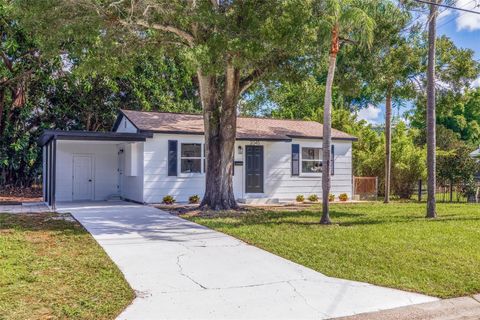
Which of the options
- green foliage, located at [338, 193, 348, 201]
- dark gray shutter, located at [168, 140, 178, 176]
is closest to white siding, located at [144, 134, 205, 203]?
dark gray shutter, located at [168, 140, 178, 176]

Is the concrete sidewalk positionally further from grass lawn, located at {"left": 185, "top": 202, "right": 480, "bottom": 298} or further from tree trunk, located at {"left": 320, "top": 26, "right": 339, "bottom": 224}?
tree trunk, located at {"left": 320, "top": 26, "right": 339, "bottom": 224}

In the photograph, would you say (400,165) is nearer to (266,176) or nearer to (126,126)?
(266,176)

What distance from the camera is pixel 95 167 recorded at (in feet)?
56.2

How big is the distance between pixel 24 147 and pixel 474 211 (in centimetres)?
1807

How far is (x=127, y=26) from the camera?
36.0 ft

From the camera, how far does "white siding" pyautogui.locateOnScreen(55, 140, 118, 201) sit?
16375 mm

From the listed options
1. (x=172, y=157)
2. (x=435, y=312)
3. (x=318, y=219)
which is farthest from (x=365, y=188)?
(x=435, y=312)

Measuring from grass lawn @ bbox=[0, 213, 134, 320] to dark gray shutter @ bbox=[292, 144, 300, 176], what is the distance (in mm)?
10213

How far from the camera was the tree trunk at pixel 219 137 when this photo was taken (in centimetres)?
1260

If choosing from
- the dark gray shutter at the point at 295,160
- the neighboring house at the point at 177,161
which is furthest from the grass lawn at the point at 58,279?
the dark gray shutter at the point at 295,160

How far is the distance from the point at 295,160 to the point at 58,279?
1270 centimetres

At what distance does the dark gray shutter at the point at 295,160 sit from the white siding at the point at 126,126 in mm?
6366

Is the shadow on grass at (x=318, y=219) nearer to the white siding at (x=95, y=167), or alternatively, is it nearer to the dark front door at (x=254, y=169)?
the dark front door at (x=254, y=169)

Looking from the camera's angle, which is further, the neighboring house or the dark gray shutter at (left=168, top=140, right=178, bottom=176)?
the dark gray shutter at (left=168, top=140, right=178, bottom=176)
